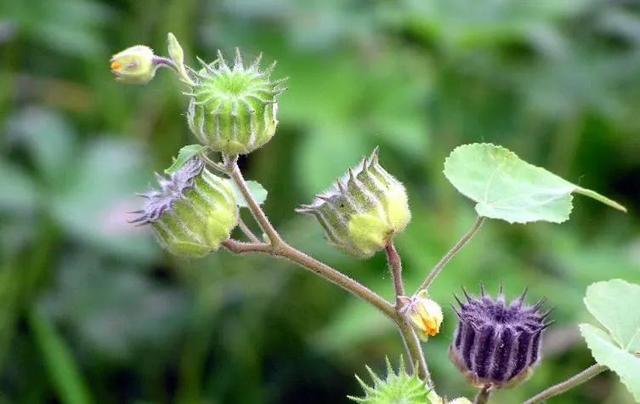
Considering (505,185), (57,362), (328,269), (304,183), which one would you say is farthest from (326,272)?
(304,183)

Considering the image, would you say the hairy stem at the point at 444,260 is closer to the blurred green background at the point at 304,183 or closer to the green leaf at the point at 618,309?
the green leaf at the point at 618,309

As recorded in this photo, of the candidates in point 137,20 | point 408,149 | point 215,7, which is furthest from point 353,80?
point 137,20

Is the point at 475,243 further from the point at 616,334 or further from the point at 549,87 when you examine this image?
the point at 616,334

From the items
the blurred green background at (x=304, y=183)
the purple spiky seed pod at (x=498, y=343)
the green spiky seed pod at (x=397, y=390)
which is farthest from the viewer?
the blurred green background at (x=304, y=183)

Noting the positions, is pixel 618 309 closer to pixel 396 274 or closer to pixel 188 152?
pixel 396 274

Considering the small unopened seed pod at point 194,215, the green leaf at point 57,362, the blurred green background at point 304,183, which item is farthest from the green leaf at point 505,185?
the green leaf at point 57,362

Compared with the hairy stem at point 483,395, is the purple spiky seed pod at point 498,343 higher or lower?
higher
